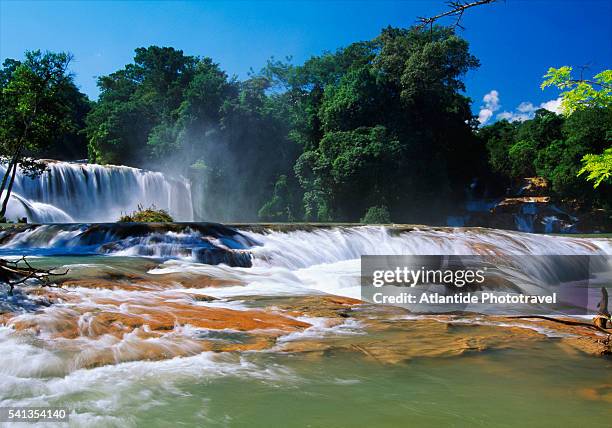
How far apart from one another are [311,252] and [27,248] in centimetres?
752

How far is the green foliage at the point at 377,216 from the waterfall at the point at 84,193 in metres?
14.1

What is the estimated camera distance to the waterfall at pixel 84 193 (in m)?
26.0

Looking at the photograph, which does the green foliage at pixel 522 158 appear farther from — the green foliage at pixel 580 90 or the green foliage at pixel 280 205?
the green foliage at pixel 580 90

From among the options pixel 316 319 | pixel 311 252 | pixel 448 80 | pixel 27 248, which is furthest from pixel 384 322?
pixel 448 80

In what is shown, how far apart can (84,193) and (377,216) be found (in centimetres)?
1889

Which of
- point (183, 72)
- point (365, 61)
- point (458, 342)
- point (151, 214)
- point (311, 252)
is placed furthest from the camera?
point (183, 72)

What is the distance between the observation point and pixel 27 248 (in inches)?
478

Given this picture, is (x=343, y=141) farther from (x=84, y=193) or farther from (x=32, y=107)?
(x=32, y=107)

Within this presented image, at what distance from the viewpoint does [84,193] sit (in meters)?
28.3

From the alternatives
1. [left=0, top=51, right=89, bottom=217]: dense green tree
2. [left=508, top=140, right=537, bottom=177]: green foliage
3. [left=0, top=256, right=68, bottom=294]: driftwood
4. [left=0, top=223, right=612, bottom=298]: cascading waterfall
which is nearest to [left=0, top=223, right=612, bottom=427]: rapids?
[left=0, top=256, right=68, bottom=294]: driftwood

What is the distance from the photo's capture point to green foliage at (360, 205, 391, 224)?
32219 millimetres

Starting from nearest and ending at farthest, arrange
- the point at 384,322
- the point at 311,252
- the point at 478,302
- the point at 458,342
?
the point at 458,342
the point at 384,322
the point at 478,302
the point at 311,252

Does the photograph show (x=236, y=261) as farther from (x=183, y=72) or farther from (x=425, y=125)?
(x=183, y=72)

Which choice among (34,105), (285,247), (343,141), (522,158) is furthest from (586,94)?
(522,158)
